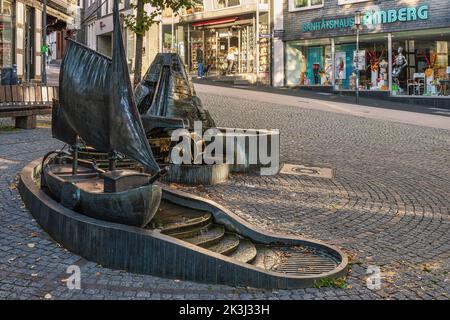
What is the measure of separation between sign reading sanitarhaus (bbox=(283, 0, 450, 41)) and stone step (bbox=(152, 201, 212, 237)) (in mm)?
20915

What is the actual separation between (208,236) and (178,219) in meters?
0.44

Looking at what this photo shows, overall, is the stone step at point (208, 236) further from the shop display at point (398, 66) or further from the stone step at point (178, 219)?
the shop display at point (398, 66)

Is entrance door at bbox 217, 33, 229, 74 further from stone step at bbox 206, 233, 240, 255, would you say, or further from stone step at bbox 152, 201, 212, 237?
stone step at bbox 206, 233, 240, 255

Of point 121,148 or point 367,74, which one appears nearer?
point 121,148

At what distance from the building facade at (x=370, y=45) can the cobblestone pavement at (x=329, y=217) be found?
37.8 feet

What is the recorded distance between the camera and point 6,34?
25078 mm

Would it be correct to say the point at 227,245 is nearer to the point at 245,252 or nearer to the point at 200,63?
the point at 245,252

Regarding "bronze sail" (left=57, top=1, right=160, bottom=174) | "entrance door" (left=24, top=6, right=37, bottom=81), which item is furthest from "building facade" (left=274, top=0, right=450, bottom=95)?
"bronze sail" (left=57, top=1, right=160, bottom=174)

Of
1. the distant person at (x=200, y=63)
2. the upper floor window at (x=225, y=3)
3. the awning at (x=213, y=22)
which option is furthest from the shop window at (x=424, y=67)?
the distant person at (x=200, y=63)

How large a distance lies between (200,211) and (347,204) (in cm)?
265

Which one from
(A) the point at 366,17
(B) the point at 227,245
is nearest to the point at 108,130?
(B) the point at 227,245

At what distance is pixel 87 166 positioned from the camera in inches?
302
